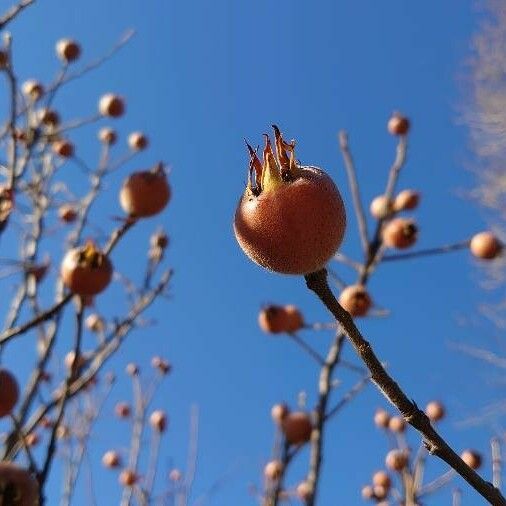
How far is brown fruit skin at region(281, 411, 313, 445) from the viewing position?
97.3 inches

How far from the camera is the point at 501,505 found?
2.43ft

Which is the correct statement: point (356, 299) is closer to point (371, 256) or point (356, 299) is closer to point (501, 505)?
point (371, 256)

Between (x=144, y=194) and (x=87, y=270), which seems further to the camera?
(x=144, y=194)

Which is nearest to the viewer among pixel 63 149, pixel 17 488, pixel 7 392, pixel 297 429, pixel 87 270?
pixel 17 488

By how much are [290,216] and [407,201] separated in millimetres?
3168

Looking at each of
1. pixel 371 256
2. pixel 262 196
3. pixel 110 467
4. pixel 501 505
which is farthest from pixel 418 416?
pixel 110 467

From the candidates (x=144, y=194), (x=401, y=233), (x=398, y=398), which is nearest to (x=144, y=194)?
(x=144, y=194)

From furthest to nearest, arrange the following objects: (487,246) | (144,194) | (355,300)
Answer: (487,246)
(355,300)
(144,194)

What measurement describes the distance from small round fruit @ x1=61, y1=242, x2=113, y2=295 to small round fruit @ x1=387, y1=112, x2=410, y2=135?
9.82 feet

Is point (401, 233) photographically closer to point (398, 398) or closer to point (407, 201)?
point (407, 201)

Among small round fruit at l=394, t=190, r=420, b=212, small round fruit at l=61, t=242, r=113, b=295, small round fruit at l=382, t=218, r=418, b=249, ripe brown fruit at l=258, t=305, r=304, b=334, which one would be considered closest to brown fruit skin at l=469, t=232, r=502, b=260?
small round fruit at l=382, t=218, r=418, b=249

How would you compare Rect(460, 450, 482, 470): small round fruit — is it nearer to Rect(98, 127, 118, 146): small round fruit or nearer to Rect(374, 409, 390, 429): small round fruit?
Rect(374, 409, 390, 429): small round fruit

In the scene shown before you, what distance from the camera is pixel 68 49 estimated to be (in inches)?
152

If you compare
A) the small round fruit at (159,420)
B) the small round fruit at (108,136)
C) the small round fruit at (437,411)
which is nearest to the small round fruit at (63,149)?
the small round fruit at (108,136)
